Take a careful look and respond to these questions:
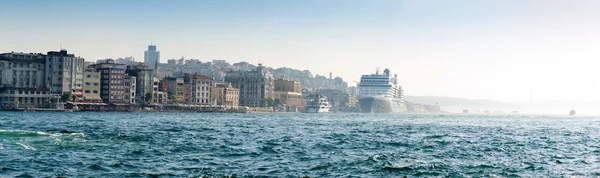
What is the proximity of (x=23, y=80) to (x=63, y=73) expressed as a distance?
10013 mm

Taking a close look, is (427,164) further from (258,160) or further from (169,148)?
(169,148)

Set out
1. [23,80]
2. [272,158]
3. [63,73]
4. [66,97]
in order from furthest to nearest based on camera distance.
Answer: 1. [63,73]
2. [23,80]
3. [66,97]
4. [272,158]

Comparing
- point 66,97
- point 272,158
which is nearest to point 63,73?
point 66,97

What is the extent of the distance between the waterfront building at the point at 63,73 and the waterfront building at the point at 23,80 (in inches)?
85.6

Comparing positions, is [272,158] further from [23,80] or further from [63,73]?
[23,80]

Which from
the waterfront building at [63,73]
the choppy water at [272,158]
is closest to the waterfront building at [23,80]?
the waterfront building at [63,73]

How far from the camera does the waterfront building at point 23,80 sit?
180 meters

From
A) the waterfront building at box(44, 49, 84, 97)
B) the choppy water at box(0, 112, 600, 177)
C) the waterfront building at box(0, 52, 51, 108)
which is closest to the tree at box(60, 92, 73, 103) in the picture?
the waterfront building at box(0, 52, 51, 108)

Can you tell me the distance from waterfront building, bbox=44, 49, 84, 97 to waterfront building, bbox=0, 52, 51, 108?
2173 mm

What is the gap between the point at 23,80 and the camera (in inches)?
7510

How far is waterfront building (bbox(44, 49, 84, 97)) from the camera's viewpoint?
193 meters

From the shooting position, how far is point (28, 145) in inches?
1832

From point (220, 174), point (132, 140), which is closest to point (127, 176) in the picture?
point (220, 174)

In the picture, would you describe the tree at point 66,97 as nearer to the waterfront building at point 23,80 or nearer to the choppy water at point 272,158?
the waterfront building at point 23,80
